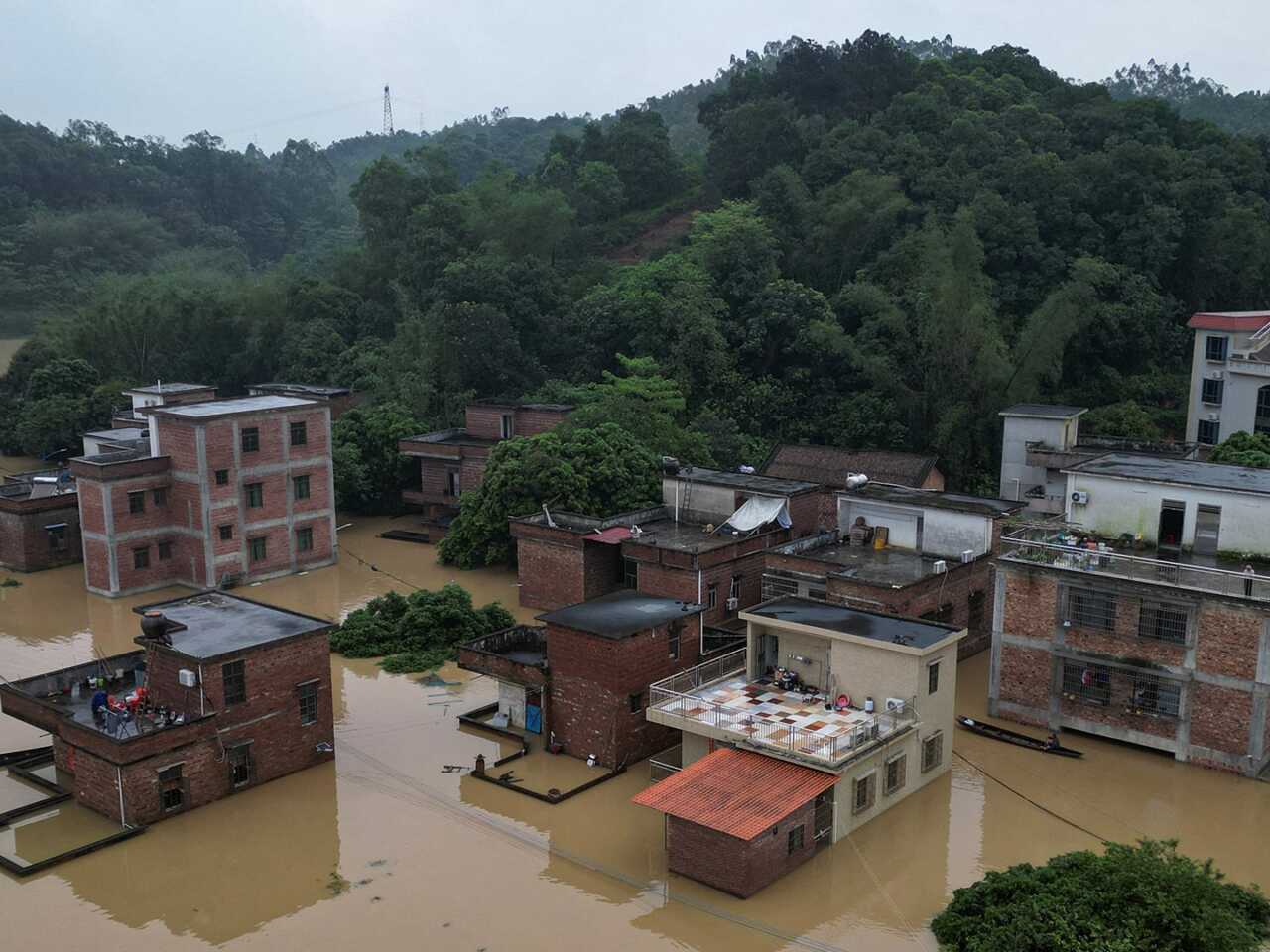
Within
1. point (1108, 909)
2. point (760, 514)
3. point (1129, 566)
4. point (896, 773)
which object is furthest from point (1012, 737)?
point (760, 514)

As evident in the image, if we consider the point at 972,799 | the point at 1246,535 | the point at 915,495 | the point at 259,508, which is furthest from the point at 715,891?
the point at 259,508

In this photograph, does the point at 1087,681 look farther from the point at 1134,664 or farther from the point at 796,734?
the point at 796,734

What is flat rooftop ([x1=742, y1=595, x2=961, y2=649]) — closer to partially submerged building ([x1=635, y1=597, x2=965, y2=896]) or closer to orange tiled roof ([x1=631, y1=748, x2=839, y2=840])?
partially submerged building ([x1=635, y1=597, x2=965, y2=896])

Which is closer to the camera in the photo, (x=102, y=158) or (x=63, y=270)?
(x=63, y=270)

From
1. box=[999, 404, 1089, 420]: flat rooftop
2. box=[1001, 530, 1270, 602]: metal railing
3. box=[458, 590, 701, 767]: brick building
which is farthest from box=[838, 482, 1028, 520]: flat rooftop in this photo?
box=[458, 590, 701, 767]: brick building

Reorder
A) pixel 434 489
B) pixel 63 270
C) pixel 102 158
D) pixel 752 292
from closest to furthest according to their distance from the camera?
1. pixel 434 489
2. pixel 752 292
3. pixel 63 270
4. pixel 102 158

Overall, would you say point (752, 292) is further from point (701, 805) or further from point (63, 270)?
point (63, 270)
